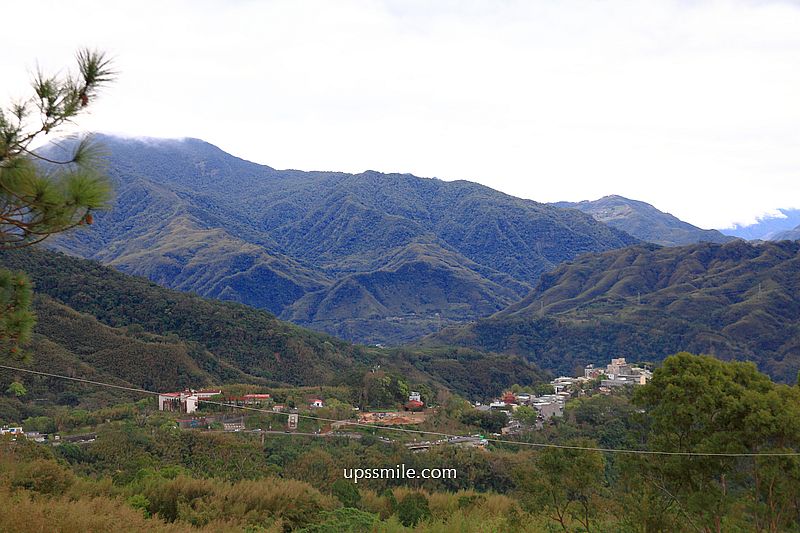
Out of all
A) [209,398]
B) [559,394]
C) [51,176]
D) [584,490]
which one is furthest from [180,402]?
[51,176]

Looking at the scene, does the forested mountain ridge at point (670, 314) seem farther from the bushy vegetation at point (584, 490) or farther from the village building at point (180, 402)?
the bushy vegetation at point (584, 490)

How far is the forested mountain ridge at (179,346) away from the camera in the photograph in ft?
125

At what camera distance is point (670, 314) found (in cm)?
7831

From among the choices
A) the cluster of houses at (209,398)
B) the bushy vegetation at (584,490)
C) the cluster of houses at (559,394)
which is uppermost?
the bushy vegetation at (584,490)

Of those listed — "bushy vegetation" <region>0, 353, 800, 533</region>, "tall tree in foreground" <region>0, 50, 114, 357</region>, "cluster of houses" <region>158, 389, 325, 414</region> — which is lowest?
"cluster of houses" <region>158, 389, 325, 414</region>

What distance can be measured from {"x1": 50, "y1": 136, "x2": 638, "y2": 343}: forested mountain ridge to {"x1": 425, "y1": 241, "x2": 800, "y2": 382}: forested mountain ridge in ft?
92.5

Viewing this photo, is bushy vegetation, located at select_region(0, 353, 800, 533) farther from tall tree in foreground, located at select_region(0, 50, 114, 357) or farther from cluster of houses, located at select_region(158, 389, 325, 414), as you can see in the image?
cluster of houses, located at select_region(158, 389, 325, 414)

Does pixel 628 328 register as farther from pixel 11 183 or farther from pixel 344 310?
pixel 11 183

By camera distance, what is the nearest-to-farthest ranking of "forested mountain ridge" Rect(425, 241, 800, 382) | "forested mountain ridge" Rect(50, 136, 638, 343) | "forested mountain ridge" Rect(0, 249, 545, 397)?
"forested mountain ridge" Rect(0, 249, 545, 397) < "forested mountain ridge" Rect(425, 241, 800, 382) < "forested mountain ridge" Rect(50, 136, 638, 343)

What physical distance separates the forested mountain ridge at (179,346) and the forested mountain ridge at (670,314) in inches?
868

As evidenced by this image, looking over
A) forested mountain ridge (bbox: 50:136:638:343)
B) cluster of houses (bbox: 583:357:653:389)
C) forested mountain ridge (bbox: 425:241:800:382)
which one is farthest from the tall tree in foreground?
forested mountain ridge (bbox: 50:136:638:343)

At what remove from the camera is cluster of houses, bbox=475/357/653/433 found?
34.8 metres

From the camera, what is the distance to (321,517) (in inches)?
396

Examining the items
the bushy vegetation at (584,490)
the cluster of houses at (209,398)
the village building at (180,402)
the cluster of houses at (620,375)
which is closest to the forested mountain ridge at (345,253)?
the cluster of houses at (620,375)
